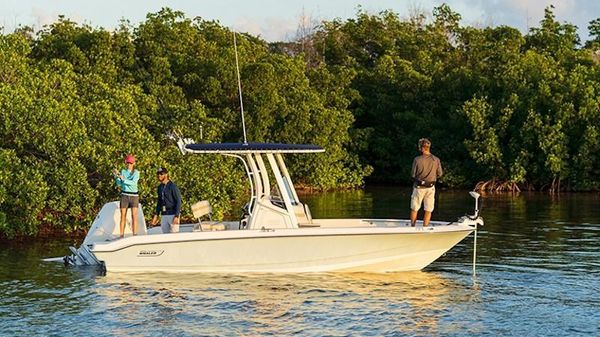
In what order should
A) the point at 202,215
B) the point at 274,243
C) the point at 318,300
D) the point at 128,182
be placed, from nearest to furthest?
the point at 318,300, the point at 274,243, the point at 202,215, the point at 128,182

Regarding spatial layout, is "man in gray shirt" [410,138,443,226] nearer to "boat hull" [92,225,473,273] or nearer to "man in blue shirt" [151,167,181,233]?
"boat hull" [92,225,473,273]

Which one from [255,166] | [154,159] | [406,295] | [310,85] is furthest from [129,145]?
[310,85]

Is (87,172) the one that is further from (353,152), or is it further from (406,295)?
(353,152)

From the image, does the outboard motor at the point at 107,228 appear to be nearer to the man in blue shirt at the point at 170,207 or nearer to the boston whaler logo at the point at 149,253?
the man in blue shirt at the point at 170,207

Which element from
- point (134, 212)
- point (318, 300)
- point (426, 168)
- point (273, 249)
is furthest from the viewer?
point (134, 212)

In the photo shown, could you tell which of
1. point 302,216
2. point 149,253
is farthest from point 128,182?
point 302,216

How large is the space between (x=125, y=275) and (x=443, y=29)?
4562cm

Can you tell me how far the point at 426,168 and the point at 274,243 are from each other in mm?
2948

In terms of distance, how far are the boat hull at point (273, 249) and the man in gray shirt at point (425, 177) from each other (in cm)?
51

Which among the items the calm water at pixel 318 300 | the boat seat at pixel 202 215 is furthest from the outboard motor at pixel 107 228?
the boat seat at pixel 202 215

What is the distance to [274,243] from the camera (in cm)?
1673

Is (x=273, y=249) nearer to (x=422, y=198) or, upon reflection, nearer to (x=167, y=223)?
(x=167, y=223)

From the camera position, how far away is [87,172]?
2373cm

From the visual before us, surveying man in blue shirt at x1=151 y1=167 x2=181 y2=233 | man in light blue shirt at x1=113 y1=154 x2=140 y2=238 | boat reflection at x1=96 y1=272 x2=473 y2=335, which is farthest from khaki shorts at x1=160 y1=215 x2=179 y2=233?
boat reflection at x1=96 y1=272 x2=473 y2=335
